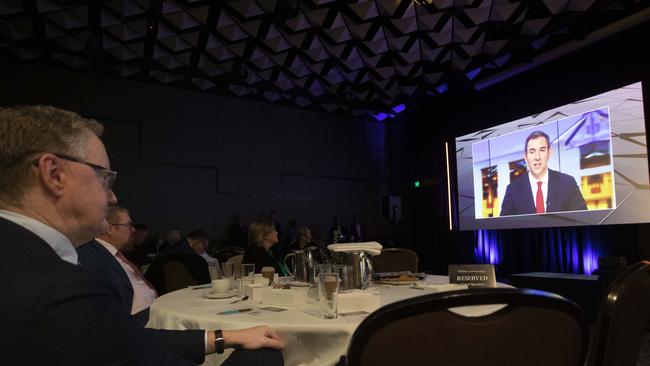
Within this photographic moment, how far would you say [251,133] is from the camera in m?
9.30

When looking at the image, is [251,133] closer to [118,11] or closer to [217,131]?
[217,131]

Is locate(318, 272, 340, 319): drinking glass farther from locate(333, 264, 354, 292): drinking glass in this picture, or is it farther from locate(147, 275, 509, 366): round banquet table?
locate(333, 264, 354, 292): drinking glass

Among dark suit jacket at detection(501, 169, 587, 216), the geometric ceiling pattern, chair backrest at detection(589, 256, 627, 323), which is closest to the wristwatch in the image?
chair backrest at detection(589, 256, 627, 323)

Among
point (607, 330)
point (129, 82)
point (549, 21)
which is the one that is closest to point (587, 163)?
point (549, 21)

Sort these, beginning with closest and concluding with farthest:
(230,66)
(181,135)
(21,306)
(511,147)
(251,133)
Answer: (21,306) < (511,147) < (230,66) < (181,135) < (251,133)

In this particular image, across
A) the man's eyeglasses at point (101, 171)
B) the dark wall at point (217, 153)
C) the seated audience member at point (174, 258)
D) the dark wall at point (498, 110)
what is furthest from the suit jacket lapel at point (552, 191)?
the man's eyeglasses at point (101, 171)

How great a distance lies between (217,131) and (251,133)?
74cm

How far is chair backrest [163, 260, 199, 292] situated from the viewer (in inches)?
115

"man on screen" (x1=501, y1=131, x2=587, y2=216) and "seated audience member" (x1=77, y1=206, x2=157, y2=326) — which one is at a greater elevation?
"man on screen" (x1=501, y1=131, x2=587, y2=216)

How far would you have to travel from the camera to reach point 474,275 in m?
1.79

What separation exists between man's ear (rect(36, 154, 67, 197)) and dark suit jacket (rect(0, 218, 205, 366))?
5.8 inches

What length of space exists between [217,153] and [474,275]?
770 cm

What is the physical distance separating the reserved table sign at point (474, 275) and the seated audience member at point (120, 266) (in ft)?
4.27

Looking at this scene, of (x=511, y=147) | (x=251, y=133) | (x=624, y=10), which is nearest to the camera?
(x=624, y=10)
